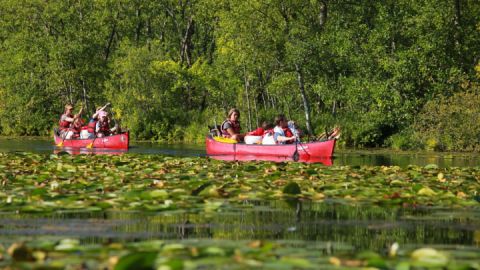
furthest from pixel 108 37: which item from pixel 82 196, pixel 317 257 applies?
pixel 317 257

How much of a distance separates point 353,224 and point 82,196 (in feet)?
14.1

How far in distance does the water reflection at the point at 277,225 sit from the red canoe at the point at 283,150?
1618 centimetres

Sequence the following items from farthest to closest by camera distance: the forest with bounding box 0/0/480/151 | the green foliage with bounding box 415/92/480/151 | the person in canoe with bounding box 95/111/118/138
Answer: the forest with bounding box 0/0/480/151 < the person in canoe with bounding box 95/111/118/138 < the green foliage with bounding box 415/92/480/151

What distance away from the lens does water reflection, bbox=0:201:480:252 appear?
9341 mm

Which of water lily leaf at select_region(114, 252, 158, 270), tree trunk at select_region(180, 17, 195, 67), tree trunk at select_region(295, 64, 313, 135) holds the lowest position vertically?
water lily leaf at select_region(114, 252, 158, 270)

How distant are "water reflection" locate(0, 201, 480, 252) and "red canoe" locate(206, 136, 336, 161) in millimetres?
16176

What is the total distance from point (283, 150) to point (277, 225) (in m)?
19.1

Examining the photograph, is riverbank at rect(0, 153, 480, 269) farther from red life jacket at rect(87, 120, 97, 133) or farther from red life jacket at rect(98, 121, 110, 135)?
red life jacket at rect(87, 120, 97, 133)

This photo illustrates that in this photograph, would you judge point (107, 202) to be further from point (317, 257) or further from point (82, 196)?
point (317, 257)

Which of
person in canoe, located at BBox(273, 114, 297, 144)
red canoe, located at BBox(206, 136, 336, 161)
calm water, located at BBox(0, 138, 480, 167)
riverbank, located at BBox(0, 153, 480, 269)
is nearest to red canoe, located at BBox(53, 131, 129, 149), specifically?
calm water, located at BBox(0, 138, 480, 167)

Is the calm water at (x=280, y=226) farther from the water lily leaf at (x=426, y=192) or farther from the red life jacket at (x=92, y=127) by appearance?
the red life jacket at (x=92, y=127)

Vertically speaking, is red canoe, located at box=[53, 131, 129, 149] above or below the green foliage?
below

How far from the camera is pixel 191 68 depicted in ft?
195

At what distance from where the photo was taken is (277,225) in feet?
34.0
